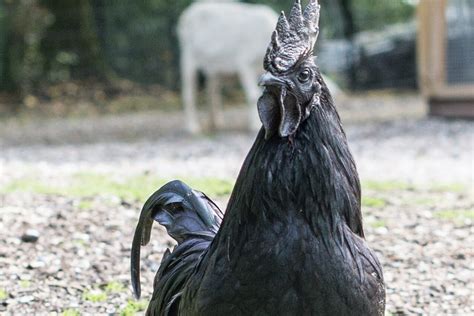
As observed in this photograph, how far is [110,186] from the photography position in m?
7.21

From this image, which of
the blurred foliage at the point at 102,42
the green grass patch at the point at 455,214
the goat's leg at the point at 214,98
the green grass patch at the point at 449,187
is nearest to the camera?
the green grass patch at the point at 455,214

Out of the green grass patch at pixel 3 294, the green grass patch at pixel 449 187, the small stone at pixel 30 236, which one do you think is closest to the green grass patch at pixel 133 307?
the green grass patch at pixel 3 294

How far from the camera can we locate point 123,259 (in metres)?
5.03

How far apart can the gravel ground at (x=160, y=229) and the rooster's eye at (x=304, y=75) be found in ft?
7.50

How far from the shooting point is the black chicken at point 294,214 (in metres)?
2.39

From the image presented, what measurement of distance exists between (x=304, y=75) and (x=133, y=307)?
2.34 meters

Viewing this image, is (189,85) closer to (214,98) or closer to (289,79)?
(214,98)

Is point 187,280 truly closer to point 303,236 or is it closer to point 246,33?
point 303,236

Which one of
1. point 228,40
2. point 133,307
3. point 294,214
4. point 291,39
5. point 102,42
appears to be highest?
point 102,42

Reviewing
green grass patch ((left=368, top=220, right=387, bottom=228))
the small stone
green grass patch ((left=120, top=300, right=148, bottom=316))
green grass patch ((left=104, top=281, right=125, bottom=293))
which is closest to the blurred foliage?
green grass patch ((left=368, top=220, right=387, bottom=228))

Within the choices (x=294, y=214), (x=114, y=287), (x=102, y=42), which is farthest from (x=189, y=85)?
(x=294, y=214)

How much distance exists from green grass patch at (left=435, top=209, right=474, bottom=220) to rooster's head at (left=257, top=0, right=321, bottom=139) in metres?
3.88

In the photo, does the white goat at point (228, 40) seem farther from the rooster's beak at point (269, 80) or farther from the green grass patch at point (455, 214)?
the rooster's beak at point (269, 80)

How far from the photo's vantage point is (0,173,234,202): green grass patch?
668 centimetres
